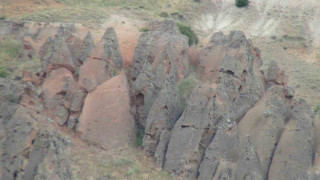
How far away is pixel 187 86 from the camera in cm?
2602

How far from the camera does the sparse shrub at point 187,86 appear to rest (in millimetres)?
25359

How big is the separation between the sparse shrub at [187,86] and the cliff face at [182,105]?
82mm

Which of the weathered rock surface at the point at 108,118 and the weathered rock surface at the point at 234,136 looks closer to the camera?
the weathered rock surface at the point at 234,136

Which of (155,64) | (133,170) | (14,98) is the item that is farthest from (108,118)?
(14,98)

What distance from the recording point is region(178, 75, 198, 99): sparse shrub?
25359 millimetres

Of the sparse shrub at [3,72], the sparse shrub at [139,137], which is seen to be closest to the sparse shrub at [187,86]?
the sparse shrub at [139,137]

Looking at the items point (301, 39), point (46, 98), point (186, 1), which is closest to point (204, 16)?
point (186, 1)

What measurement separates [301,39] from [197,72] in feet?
93.7

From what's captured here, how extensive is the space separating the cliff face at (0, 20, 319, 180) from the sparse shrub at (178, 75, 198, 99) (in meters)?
0.08

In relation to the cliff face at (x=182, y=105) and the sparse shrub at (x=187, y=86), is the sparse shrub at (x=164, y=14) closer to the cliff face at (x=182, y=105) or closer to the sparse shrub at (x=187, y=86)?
the cliff face at (x=182, y=105)

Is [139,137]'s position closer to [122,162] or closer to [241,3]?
[122,162]

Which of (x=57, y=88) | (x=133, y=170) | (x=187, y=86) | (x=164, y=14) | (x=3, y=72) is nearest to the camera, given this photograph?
(x=133, y=170)

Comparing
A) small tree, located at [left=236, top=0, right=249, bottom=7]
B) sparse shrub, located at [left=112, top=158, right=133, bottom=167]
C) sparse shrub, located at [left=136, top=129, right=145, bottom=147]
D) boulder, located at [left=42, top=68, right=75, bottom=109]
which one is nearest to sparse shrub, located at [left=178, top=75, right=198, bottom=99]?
sparse shrub, located at [left=136, top=129, right=145, bottom=147]

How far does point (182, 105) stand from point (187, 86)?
6.14 feet
